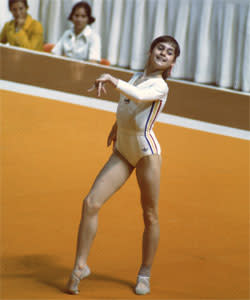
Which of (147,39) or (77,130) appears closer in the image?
(77,130)

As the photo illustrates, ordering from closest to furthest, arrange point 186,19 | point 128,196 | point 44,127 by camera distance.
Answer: point 128,196 → point 44,127 → point 186,19

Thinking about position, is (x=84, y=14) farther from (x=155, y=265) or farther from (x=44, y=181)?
(x=155, y=265)

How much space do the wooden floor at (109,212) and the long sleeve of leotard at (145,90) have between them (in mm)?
803

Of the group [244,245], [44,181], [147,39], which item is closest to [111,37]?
[147,39]

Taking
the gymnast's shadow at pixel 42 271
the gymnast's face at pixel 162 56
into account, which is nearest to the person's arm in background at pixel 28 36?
the gymnast's shadow at pixel 42 271

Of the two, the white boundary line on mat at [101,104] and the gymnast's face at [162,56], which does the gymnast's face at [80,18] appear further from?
the gymnast's face at [162,56]

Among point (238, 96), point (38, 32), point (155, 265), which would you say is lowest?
point (155, 265)

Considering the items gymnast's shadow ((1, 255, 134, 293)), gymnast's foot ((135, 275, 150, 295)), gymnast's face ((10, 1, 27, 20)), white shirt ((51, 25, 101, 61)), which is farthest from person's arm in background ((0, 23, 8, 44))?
gymnast's foot ((135, 275, 150, 295))

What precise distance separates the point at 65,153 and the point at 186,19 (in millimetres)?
2940

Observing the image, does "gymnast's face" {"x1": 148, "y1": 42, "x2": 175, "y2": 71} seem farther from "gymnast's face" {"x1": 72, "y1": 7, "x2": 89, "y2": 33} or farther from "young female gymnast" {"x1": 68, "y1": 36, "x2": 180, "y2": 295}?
"gymnast's face" {"x1": 72, "y1": 7, "x2": 89, "y2": 33}

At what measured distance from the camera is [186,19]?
21.5ft

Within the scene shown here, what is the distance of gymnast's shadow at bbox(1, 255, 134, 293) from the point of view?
2.47 meters

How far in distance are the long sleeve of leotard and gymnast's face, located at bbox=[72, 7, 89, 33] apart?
10.9ft

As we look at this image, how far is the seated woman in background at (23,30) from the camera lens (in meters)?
5.68
